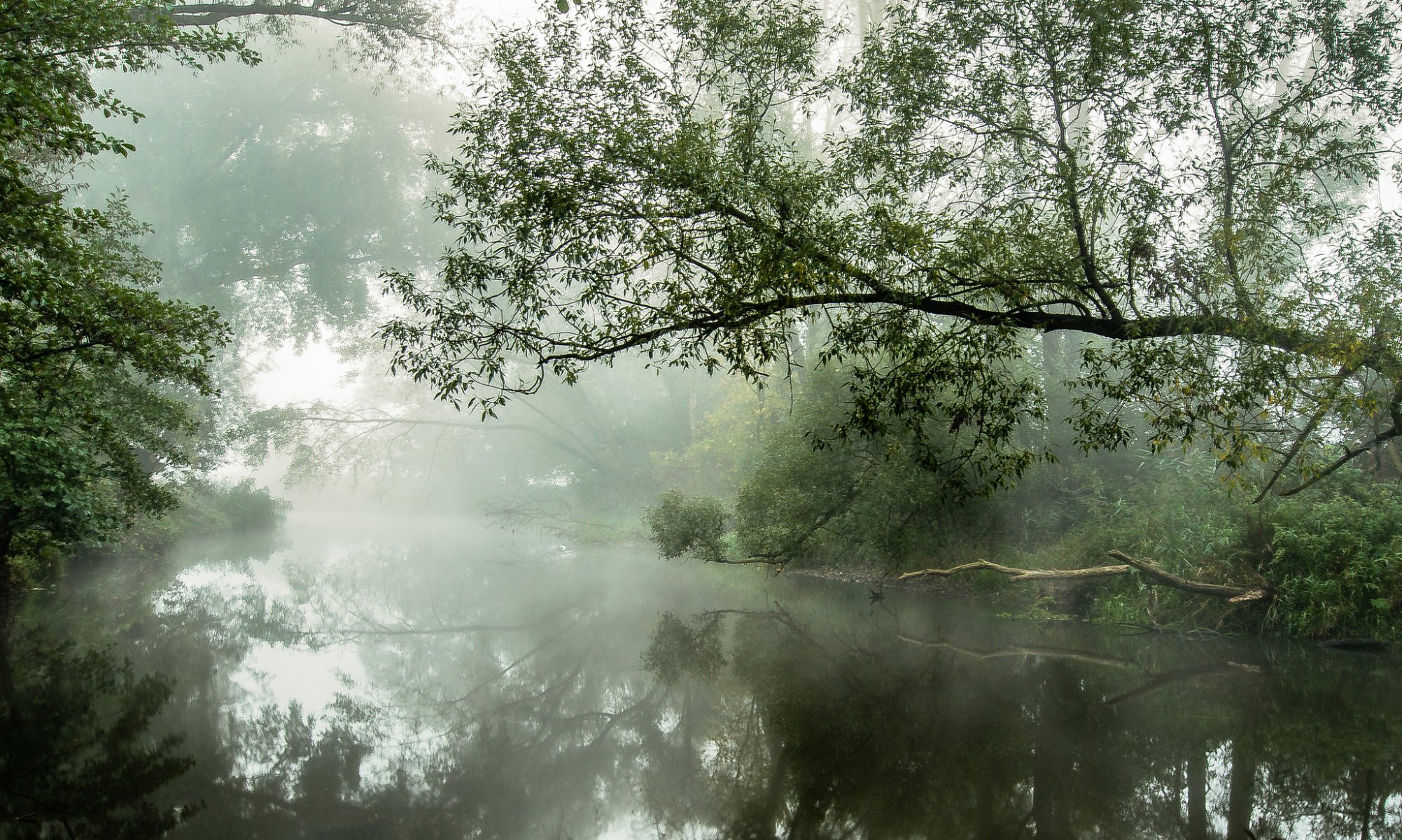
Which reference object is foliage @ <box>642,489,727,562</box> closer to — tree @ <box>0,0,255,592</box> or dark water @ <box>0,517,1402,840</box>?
dark water @ <box>0,517,1402,840</box>

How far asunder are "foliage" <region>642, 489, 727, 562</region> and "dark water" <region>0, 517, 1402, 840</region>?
3480mm

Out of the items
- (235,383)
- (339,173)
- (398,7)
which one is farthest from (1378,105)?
(235,383)

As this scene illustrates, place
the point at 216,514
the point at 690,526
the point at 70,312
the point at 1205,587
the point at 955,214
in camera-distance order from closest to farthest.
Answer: the point at 70,312 → the point at 955,214 → the point at 1205,587 → the point at 690,526 → the point at 216,514

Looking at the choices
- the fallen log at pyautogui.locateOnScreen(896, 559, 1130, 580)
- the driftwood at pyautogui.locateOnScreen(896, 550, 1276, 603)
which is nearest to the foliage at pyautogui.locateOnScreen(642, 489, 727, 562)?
the fallen log at pyautogui.locateOnScreen(896, 559, 1130, 580)

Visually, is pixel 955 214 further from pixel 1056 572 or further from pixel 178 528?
pixel 178 528

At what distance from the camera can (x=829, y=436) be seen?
682 inches

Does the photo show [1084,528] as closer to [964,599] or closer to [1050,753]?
[964,599]

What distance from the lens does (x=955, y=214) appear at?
9.09m

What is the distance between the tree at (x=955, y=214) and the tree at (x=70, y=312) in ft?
8.15

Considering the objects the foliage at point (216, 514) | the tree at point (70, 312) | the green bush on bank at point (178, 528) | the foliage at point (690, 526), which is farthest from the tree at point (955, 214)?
the foliage at point (216, 514)

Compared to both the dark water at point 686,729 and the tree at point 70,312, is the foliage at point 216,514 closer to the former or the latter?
the dark water at point 686,729

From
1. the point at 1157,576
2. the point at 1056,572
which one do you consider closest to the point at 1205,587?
the point at 1157,576

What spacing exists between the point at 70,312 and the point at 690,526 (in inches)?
509

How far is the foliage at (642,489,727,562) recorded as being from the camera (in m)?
18.8
